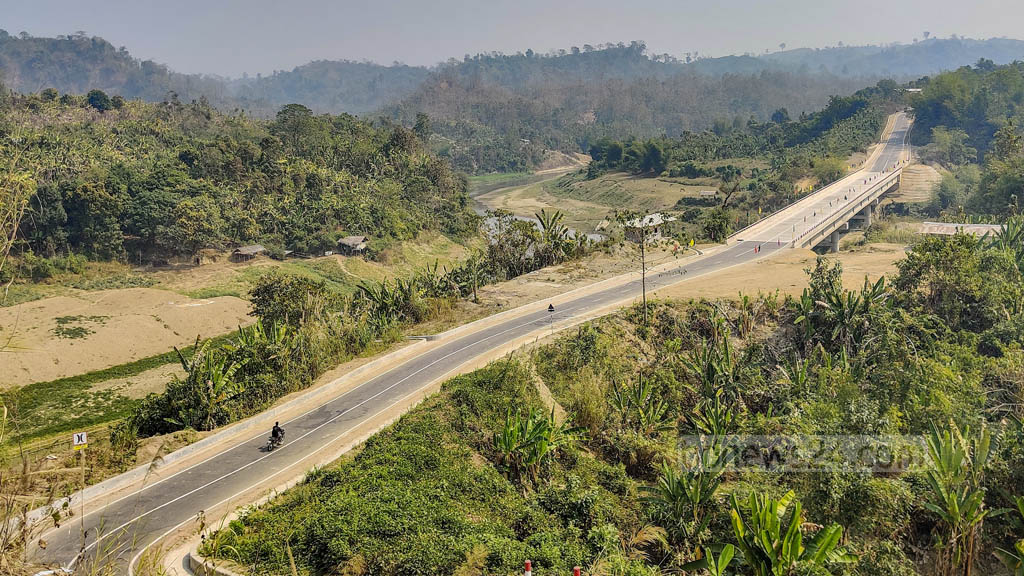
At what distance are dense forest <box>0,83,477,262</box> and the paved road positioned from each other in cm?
2632

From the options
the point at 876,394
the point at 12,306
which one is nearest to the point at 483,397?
the point at 876,394

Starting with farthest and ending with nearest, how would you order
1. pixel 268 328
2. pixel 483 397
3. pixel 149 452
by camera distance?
pixel 268 328, pixel 483 397, pixel 149 452

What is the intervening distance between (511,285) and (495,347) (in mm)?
13307

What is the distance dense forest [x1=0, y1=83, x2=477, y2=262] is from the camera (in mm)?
67500

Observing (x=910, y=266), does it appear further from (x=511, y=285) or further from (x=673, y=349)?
(x=511, y=285)

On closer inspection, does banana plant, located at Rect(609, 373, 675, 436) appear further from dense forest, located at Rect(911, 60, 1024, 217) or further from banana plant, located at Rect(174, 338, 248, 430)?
dense forest, located at Rect(911, 60, 1024, 217)

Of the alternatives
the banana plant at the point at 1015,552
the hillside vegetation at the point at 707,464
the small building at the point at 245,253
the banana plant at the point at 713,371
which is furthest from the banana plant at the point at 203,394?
the small building at the point at 245,253

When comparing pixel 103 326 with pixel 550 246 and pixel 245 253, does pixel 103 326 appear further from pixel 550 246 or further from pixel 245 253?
pixel 550 246

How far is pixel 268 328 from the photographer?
130 feet

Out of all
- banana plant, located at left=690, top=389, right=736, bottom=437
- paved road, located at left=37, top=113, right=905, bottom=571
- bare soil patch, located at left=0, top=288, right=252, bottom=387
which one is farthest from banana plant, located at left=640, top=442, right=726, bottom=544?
bare soil patch, located at left=0, top=288, right=252, bottom=387

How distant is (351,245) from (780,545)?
65.6 m

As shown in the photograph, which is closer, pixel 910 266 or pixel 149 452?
pixel 149 452

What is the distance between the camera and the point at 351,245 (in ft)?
244

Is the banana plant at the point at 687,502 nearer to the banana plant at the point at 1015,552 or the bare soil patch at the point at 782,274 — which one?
the banana plant at the point at 1015,552
